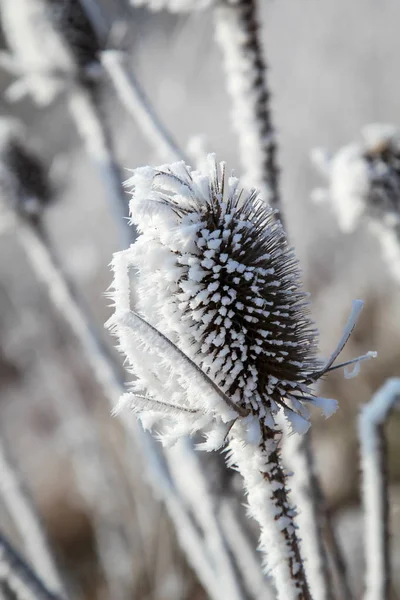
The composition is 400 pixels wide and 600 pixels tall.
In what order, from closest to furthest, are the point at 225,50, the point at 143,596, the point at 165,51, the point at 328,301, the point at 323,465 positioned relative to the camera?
the point at 225,50
the point at 143,596
the point at 323,465
the point at 328,301
the point at 165,51

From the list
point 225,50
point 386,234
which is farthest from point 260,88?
point 386,234

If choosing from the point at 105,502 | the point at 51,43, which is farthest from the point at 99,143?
the point at 105,502

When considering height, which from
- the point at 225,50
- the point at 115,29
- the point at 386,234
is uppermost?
the point at 115,29

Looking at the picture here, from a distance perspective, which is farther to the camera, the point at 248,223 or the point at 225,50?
the point at 225,50

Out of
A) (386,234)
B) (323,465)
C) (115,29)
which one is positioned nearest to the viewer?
(386,234)

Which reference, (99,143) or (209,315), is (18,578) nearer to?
(209,315)

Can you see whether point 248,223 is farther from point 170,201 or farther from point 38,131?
point 38,131

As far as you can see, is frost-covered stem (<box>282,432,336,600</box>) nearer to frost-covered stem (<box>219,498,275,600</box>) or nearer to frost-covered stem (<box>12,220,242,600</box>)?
frost-covered stem (<box>219,498,275,600</box>)
